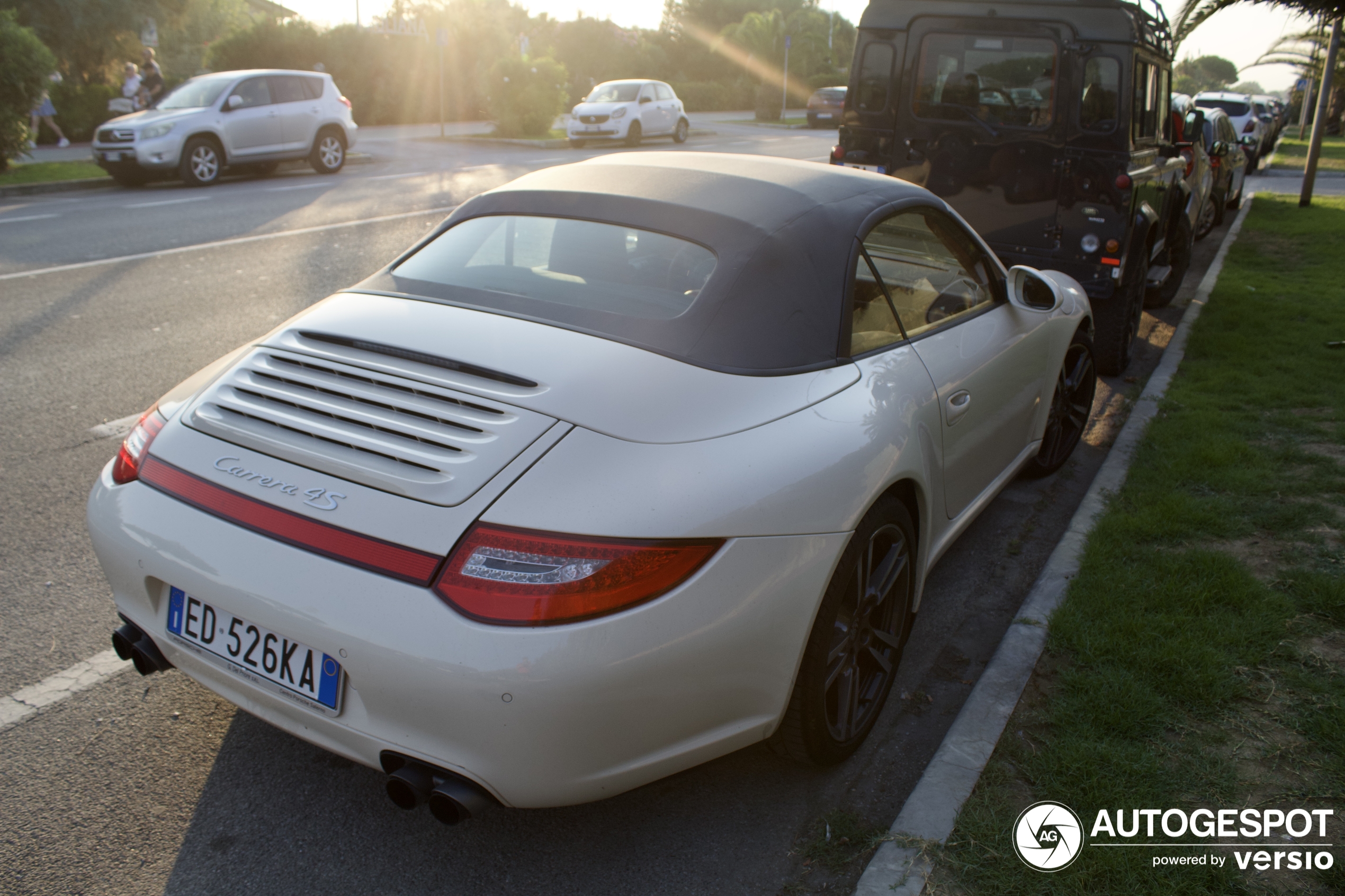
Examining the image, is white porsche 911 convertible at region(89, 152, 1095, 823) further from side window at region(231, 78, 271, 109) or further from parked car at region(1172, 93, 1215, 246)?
side window at region(231, 78, 271, 109)

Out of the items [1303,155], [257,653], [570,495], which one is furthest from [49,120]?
[1303,155]

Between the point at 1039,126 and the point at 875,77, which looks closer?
the point at 1039,126

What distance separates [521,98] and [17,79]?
13585mm

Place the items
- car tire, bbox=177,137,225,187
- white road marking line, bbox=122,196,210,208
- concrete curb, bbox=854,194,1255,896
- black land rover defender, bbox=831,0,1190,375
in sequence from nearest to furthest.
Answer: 1. concrete curb, bbox=854,194,1255,896
2. black land rover defender, bbox=831,0,1190,375
3. white road marking line, bbox=122,196,210,208
4. car tire, bbox=177,137,225,187

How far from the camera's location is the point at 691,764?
2.24 meters

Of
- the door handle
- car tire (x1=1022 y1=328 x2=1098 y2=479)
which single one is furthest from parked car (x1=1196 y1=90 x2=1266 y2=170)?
the door handle

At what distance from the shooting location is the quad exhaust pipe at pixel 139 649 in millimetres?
2426

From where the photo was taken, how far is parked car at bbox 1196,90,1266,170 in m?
Answer: 21.6

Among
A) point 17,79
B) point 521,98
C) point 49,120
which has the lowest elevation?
point 49,120

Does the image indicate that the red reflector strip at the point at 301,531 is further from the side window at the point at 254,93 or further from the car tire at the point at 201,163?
the side window at the point at 254,93

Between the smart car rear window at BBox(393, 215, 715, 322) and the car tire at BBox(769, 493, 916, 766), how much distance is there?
0.82 meters

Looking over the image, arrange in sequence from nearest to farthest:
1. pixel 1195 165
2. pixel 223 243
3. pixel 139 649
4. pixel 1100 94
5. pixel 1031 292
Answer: pixel 139 649, pixel 1031 292, pixel 1100 94, pixel 1195 165, pixel 223 243

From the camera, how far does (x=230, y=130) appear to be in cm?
1529

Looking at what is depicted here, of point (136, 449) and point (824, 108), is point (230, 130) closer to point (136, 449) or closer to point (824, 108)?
point (136, 449)
